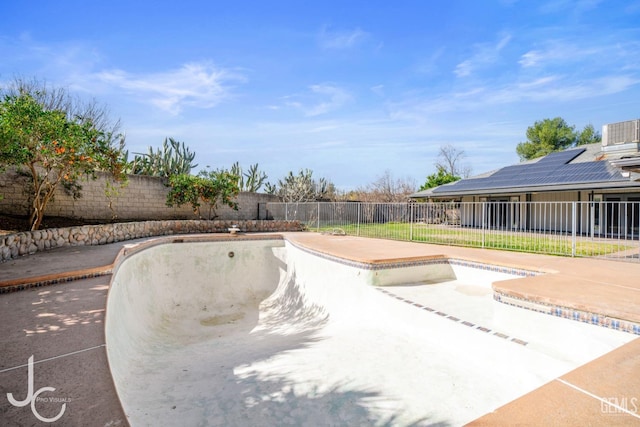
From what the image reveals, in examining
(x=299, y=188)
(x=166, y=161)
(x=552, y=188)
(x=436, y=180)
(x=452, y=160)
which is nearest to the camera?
(x=552, y=188)

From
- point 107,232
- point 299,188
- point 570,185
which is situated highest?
point 299,188

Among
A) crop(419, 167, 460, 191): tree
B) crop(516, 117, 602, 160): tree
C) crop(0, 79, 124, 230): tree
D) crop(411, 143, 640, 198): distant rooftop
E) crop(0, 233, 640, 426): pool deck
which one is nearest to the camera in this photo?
crop(0, 233, 640, 426): pool deck

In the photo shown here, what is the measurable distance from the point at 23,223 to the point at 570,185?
21645mm

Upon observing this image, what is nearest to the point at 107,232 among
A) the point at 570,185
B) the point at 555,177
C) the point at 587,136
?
the point at 570,185

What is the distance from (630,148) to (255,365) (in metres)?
11.7

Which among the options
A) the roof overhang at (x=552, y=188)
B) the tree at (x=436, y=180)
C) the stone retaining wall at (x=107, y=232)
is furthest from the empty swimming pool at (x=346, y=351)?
A: the tree at (x=436, y=180)

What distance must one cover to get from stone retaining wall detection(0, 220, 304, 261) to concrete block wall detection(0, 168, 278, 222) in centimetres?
174

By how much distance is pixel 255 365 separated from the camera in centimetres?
435

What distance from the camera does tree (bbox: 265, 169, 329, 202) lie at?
20891mm

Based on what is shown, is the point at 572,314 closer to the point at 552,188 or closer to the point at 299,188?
the point at 552,188

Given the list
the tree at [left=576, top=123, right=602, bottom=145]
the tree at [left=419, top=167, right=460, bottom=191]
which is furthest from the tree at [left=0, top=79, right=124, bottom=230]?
the tree at [left=576, top=123, right=602, bottom=145]

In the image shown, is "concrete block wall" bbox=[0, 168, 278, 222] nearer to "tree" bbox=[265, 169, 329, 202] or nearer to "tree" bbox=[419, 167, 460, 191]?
"tree" bbox=[265, 169, 329, 202]

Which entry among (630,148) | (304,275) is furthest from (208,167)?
(630,148)

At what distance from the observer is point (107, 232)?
35.9 feet
